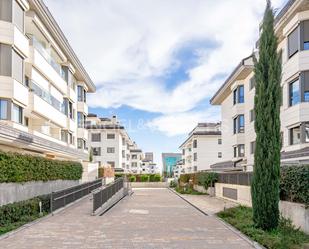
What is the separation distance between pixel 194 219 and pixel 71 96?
861 inches

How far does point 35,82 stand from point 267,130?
16.9 metres

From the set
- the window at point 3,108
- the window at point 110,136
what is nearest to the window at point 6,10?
the window at point 3,108

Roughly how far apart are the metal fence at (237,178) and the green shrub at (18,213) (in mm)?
9506

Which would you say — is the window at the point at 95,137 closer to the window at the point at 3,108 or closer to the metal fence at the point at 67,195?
the metal fence at the point at 67,195

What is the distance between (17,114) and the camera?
20203 mm

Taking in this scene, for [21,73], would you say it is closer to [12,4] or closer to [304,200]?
[12,4]

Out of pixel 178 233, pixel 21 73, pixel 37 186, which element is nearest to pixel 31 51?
pixel 21 73

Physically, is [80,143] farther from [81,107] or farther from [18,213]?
[18,213]

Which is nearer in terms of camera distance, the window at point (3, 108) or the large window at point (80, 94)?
the window at point (3, 108)

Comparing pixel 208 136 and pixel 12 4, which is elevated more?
pixel 12 4

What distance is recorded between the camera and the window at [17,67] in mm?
19047

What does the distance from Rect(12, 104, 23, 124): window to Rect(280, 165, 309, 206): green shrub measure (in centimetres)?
1356

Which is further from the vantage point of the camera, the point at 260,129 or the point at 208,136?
the point at 208,136

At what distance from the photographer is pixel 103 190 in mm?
18344
